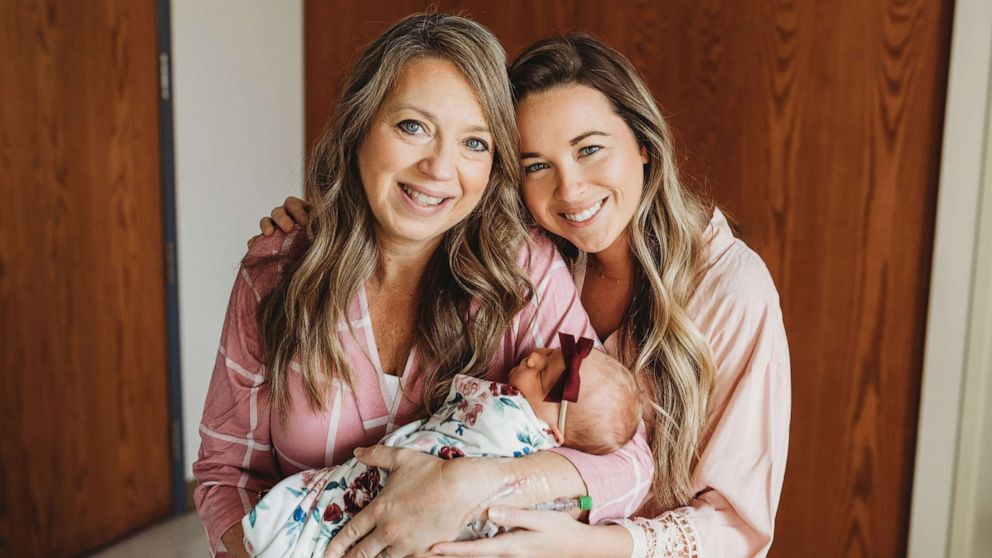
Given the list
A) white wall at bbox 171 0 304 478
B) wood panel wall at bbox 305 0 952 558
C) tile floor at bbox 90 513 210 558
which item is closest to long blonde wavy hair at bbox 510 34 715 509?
wood panel wall at bbox 305 0 952 558

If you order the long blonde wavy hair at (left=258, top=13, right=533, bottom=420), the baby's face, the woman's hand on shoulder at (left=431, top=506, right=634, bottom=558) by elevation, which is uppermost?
the long blonde wavy hair at (left=258, top=13, right=533, bottom=420)

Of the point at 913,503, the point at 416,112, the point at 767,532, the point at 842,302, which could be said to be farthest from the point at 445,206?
the point at 913,503

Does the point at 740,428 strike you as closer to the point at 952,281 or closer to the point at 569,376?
the point at 569,376

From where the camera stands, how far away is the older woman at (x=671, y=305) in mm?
1632

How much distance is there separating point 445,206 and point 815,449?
1964 millimetres

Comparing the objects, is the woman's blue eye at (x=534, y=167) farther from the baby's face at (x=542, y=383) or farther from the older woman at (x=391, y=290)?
the baby's face at (x=542, y=383)

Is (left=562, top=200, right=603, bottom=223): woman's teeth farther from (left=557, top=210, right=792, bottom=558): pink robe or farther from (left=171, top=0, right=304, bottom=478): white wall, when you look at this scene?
(left=171, top=0, right=304, bottom=478): white wall

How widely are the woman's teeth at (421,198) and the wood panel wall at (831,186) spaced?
1.46 meters

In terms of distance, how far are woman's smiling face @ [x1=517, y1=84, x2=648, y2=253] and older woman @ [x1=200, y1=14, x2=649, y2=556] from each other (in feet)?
0.25

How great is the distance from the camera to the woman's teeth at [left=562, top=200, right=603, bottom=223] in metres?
1.70

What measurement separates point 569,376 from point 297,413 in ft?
1.76

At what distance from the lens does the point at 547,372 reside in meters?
1.49

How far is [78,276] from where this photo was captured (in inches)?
116

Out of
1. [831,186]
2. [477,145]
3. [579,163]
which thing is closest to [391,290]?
[477,145]
